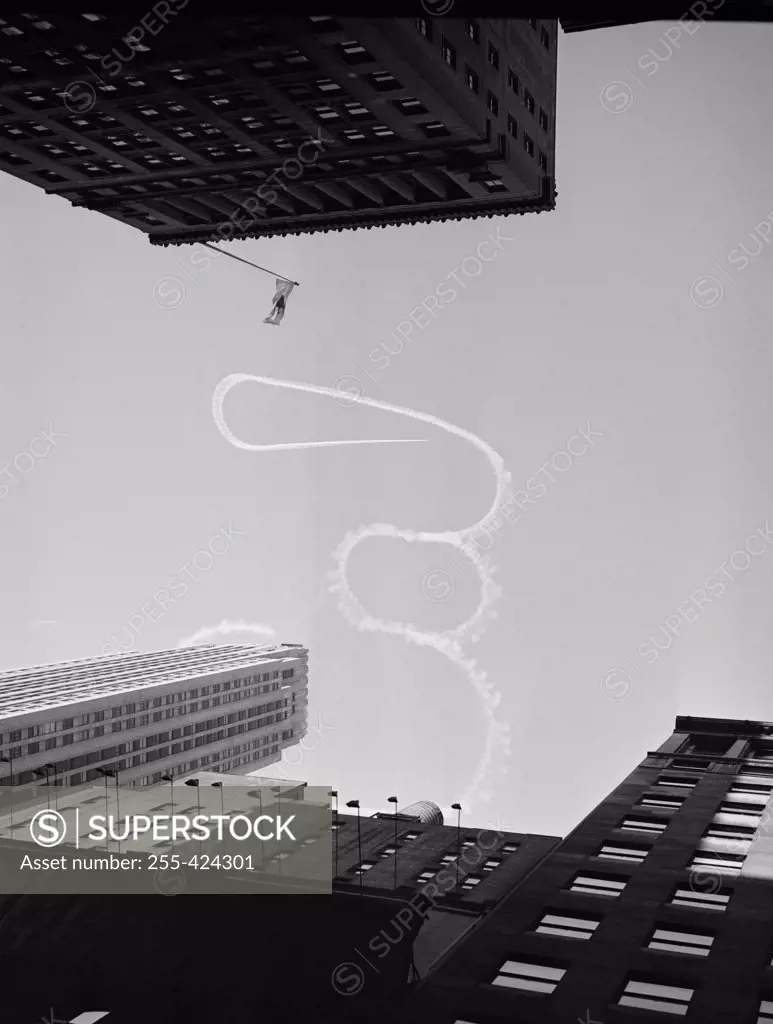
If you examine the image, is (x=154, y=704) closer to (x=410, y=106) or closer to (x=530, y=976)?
(x=410, y=106)

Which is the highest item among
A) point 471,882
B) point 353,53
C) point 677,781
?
point 353,53

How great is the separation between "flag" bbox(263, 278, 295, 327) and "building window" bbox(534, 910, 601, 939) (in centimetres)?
3947

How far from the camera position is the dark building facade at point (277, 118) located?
49.0m

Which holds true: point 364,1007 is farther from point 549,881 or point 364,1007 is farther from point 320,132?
point 320,132

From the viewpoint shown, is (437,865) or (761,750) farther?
(761,750)

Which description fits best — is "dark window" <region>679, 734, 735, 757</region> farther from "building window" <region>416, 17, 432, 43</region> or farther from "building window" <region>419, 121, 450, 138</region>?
"building window" <region>416, 17, 432, 43</region>

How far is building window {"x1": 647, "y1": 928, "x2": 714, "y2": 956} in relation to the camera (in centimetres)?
3759

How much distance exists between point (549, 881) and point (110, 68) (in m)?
47.7

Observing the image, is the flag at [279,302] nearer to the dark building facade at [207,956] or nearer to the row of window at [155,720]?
the dark building facade at [207,956]

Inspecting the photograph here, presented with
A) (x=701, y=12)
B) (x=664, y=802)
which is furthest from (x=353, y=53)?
(x=664, y=802)

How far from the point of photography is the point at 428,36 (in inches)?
2032

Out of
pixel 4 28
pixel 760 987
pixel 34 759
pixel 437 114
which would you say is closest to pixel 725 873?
pixel 760 987

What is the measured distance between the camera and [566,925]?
4081cm

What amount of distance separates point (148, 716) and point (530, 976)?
11393cm
